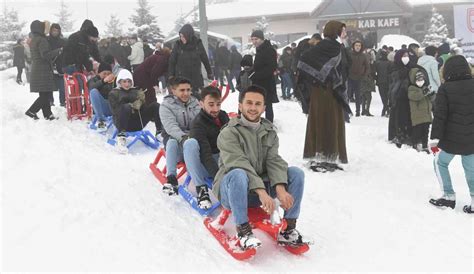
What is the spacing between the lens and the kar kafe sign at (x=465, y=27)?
15820mm

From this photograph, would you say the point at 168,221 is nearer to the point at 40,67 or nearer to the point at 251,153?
the point at 251,153

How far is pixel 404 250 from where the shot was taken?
448cm

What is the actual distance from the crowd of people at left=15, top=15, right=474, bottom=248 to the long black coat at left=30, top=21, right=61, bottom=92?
0.06 feet

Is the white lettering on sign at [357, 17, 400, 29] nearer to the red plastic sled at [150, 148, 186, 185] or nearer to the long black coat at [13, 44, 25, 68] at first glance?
the long black coat at [13, 44, 25, 68]

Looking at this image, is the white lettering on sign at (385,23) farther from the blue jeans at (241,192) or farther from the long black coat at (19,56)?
the blue jeans at (241,192)

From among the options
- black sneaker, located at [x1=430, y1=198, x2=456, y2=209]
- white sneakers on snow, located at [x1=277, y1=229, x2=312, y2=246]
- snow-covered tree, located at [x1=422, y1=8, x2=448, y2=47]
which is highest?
snow-covered tree, located at [x1=422, y1=8, x2=448, y2=47]

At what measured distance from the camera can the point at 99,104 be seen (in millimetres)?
8945

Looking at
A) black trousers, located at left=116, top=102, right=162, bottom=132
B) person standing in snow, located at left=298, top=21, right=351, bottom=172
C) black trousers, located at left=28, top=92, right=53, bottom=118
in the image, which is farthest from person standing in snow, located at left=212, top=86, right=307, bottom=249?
black trousers, located at left=28, top=92, right=53, bottom=118

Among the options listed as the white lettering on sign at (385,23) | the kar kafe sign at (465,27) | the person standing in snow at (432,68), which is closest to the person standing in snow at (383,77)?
the person standing in snow at (432,68)

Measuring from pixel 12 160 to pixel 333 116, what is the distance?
4.33 metres

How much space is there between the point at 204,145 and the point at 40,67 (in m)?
5.63

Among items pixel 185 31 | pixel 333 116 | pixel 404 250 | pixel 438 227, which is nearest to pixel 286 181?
pixel 404 250

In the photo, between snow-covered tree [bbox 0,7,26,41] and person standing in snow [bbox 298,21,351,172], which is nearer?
person standing in snow [bbox 298,21,351,172]

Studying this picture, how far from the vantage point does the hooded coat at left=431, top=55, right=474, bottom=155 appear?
5375mm
